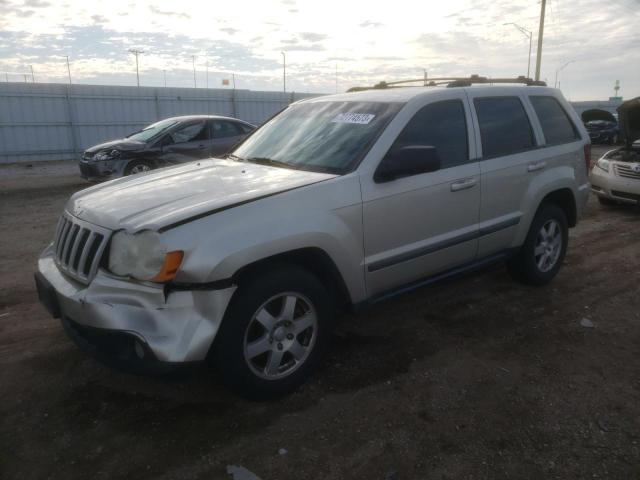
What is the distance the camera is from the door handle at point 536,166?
4469 millimetres

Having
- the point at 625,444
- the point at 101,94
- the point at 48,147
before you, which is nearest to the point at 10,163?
the point at 48,147

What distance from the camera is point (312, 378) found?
3.42 m

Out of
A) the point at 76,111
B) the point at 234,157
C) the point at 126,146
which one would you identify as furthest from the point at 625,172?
the point at 76,111

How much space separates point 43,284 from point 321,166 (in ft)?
6.11

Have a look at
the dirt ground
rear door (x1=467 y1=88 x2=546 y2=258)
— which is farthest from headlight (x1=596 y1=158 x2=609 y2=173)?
rear door (x1=467 y1=88 x2=546 y2=258)

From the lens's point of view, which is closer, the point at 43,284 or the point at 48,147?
the point at 43,284

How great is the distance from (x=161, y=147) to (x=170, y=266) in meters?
8.94

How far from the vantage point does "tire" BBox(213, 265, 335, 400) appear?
2.83 meters

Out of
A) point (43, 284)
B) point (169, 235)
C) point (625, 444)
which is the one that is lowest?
point (625, 444)

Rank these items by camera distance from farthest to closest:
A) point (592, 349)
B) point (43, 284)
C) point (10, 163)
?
point (10, 163)
point (592, 349)
point (43, 284)

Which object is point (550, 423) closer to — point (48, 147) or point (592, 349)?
point (592, 349)

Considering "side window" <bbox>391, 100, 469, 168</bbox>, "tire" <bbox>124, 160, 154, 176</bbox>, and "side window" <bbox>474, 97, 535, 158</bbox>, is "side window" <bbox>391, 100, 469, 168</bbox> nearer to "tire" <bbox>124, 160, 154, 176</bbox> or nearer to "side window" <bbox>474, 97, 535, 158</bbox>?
"side window" <bbox>474, 97, 535, 158</bbox>

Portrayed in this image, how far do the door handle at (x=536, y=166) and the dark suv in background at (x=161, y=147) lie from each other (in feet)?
24.5

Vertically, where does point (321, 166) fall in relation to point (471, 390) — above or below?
above
